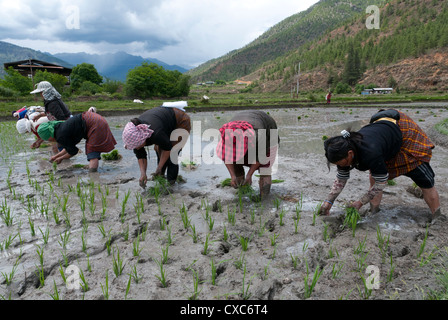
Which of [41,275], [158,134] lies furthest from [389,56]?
[41,275]

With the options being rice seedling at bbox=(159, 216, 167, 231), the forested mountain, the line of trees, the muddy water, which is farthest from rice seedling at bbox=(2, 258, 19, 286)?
the forested mountain

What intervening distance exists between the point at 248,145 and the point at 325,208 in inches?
44.5

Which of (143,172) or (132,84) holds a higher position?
(132,84)

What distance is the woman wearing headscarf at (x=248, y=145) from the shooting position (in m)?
3.18

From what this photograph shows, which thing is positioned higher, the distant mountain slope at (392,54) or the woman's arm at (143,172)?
the distant mountain slope at (392,54)

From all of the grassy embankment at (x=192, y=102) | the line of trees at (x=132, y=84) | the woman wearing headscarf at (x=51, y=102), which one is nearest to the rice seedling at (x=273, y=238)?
the woman wearing headscarf at (x=51, y=102)

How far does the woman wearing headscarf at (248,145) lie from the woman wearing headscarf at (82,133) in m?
2.88

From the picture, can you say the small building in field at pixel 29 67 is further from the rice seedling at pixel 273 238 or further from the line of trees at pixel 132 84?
the rice seedling at pixel 273 238

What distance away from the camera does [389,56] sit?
5888cm

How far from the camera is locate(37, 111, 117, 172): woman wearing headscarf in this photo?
498 cm

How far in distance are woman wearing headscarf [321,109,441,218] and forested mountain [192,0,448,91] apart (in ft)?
180

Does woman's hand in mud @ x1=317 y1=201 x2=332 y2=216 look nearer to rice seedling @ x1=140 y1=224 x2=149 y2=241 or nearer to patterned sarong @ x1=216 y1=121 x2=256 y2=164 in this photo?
patterned sarong @ x1=216 y1=121 x2=256 y2=164

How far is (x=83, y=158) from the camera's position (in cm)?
663

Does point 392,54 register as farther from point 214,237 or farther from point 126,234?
point 126,234
